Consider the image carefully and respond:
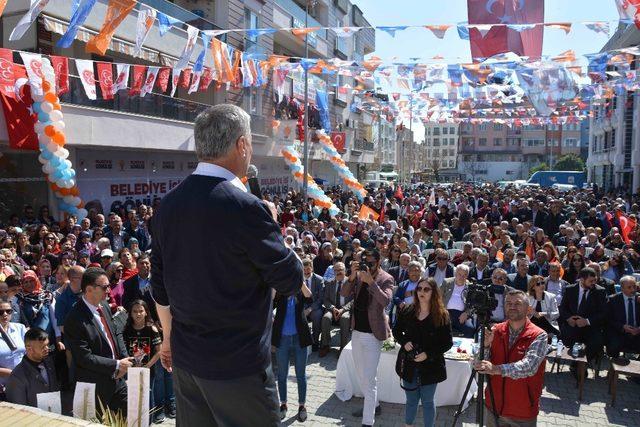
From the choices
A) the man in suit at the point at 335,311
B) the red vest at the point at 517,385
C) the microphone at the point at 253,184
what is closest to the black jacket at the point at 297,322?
the man in suit at the point at 335,311

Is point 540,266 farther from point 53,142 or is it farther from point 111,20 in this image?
point 53,142

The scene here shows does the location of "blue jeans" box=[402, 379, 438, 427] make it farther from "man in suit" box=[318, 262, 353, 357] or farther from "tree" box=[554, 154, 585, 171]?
"tree" box=[554, 154, 585, 171]

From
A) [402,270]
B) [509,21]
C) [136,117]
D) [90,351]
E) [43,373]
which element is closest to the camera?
[90,351]

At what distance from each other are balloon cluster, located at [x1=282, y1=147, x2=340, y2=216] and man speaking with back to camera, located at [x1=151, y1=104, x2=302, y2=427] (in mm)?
17796

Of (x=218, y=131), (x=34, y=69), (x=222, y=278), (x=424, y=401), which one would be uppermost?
(x=34, y=69)

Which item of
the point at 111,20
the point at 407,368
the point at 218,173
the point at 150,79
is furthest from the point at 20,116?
the point at 218,173

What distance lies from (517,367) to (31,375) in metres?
4.45

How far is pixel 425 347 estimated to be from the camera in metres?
5.47

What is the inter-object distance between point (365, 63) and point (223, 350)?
52.6ft

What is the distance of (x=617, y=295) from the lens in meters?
8.12

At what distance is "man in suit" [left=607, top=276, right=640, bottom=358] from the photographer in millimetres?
7852

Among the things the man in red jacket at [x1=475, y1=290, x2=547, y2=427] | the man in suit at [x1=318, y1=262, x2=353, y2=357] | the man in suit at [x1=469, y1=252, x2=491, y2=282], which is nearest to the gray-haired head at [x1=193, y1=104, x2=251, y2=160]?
the man in red jacket at [x1=475, y1=290, x2=547, y2=427]

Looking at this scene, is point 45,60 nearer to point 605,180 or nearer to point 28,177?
point 28,177

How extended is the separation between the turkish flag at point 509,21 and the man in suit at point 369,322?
1126 cm
